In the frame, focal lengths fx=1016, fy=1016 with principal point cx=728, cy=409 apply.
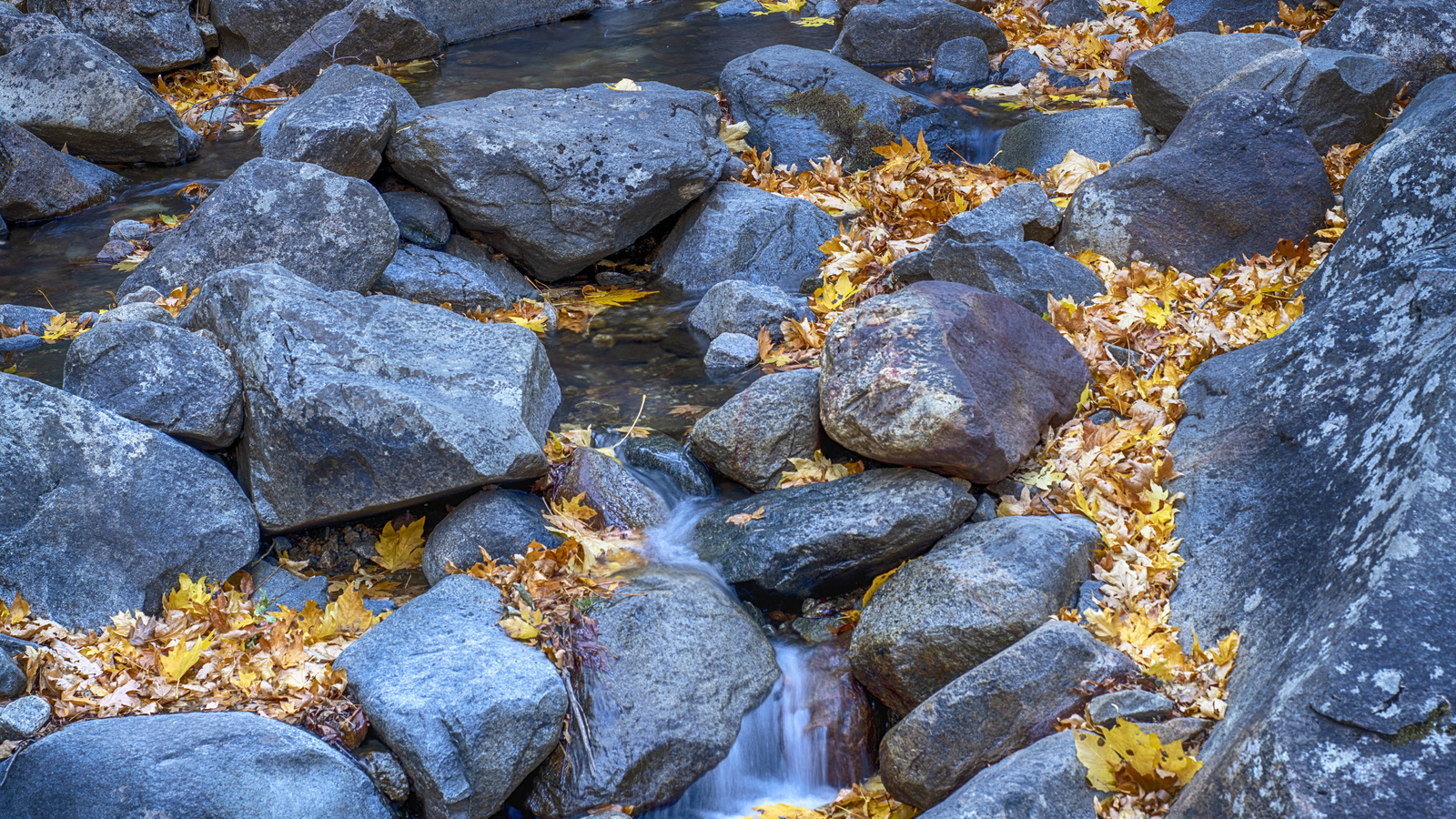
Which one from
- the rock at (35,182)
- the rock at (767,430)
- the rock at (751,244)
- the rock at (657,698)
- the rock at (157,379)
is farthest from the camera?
the rock at (35,182)

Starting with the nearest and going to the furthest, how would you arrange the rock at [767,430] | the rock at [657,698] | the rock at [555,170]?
1. the rock at [657,698]
2. the rock at [767,430]
3. the rock at [555,170]

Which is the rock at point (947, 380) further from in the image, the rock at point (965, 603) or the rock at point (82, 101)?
the rock at point (82, 101)

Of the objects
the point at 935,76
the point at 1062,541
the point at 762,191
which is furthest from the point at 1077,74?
the point at 1062,541

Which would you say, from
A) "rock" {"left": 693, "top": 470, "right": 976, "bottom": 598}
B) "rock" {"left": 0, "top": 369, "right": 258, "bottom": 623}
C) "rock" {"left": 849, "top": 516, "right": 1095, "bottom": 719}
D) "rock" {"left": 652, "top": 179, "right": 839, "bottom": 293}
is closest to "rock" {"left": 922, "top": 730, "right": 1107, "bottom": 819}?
"rock" {"left": 849, "top": 516, "right": 1095, "bottom": 719}

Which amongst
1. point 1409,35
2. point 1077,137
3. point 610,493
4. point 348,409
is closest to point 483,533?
point 610,493

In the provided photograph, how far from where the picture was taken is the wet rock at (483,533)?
4.18 m

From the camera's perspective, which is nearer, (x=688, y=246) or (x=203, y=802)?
(x=203, y=802)

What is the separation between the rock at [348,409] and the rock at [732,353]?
52.0 inches

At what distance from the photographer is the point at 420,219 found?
6.44 m

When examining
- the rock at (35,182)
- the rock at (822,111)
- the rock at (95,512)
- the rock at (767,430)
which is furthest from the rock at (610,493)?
the rock at (35,182)

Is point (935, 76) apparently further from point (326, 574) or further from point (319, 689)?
point (319, 689)

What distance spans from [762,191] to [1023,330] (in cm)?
301

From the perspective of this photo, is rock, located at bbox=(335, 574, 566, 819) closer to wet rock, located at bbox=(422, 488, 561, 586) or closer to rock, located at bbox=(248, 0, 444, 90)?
wet rock, located at bbox=(422, 488, 561, 586)

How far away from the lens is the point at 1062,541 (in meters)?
3.70
